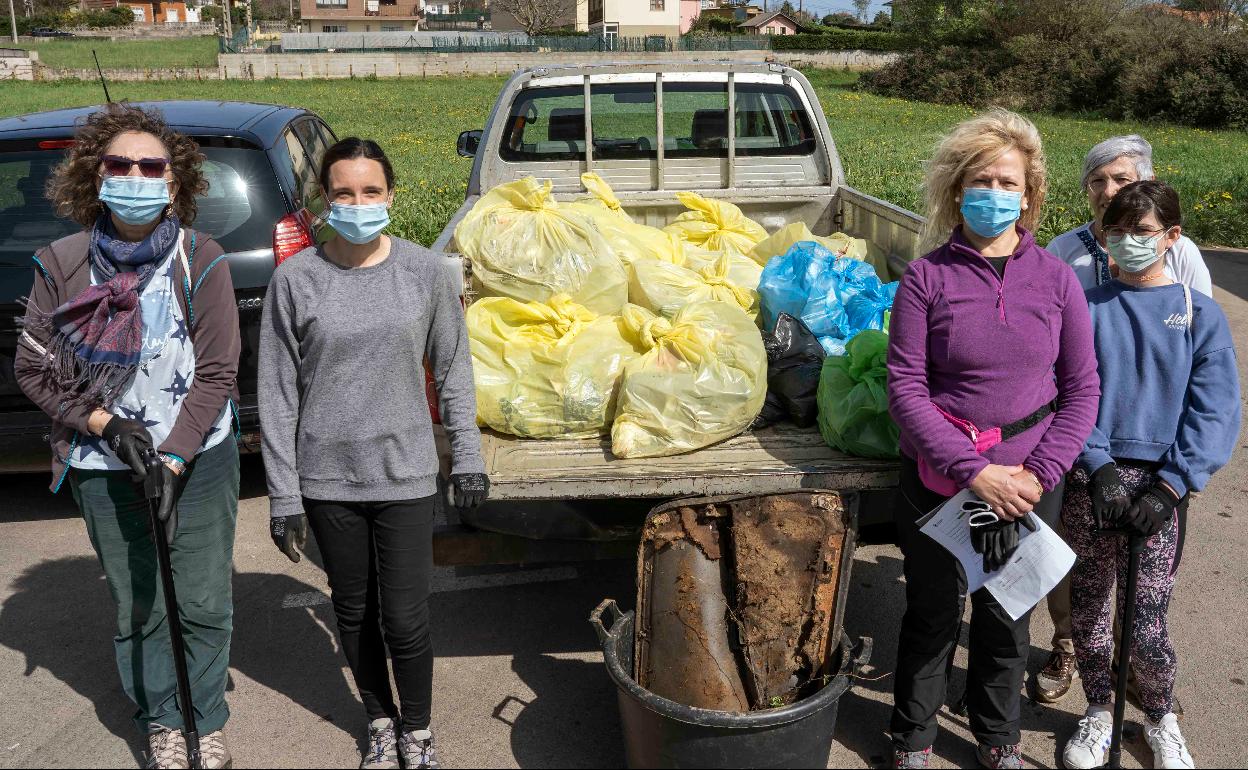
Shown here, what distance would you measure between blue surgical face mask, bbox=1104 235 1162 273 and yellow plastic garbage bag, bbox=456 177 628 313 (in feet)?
6.09

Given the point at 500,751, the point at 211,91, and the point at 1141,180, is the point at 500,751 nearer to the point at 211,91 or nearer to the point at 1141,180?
the point at 1141,180

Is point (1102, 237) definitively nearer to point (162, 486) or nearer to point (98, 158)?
point (162, 486)

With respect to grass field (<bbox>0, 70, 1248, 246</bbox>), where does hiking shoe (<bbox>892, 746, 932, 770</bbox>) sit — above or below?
below

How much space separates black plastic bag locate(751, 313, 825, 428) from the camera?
12.6ft

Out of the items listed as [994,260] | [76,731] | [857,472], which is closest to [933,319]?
[994,260]

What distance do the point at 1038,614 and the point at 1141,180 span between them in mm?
1886

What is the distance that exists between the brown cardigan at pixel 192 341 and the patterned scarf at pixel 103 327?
0.04 meters

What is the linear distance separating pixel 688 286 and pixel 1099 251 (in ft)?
5.24

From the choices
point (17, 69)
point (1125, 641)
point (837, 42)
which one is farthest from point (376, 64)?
point (1125, 641)

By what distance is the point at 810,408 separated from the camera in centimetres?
382

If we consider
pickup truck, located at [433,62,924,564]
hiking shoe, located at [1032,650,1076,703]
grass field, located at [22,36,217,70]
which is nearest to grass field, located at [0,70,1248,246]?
pickup truck, located at [433,62,924,564]

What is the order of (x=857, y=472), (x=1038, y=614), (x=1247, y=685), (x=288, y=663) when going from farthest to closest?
→ (x=1038, y=614), (x=288, y=663), (x=1247, y=685), (x=857, y=472)

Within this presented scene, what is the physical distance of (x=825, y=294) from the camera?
435 cm

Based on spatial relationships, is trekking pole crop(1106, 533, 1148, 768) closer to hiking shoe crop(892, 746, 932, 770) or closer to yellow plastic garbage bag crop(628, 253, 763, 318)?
hiking shoe crop(892, 746, 932, 770)
